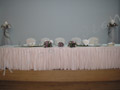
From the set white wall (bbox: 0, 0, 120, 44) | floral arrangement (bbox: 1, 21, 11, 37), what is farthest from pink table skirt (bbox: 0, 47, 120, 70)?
white wall (bbox: 0, 0, 120, 44)

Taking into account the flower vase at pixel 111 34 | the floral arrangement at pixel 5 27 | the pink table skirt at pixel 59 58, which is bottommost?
the pink table skirt at pixel 59 58

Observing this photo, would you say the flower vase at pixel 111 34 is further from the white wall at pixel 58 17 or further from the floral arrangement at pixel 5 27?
the floral arrangement at pixel 5 27

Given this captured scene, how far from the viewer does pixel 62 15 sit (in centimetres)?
487

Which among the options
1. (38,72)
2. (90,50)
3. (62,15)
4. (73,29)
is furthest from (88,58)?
(62,15)

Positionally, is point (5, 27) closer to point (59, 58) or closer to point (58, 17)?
point (58, 17)

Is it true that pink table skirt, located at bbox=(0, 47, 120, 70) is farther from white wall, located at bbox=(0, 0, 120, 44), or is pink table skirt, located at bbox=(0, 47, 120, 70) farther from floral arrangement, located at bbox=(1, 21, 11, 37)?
white wall, located at bbox=(0, 0, 120, 44)

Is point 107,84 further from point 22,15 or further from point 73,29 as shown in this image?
point 22,15

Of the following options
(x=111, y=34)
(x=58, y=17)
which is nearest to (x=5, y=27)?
(x=58, y=17)

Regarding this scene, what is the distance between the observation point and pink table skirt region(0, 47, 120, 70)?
3.19 metres

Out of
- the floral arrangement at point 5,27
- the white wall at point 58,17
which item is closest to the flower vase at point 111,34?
the white wall at point 58,17

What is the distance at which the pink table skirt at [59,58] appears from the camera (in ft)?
10.5

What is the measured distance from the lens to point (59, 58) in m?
3.18

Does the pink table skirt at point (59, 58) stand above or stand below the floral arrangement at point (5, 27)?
below

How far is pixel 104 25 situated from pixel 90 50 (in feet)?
7.13
